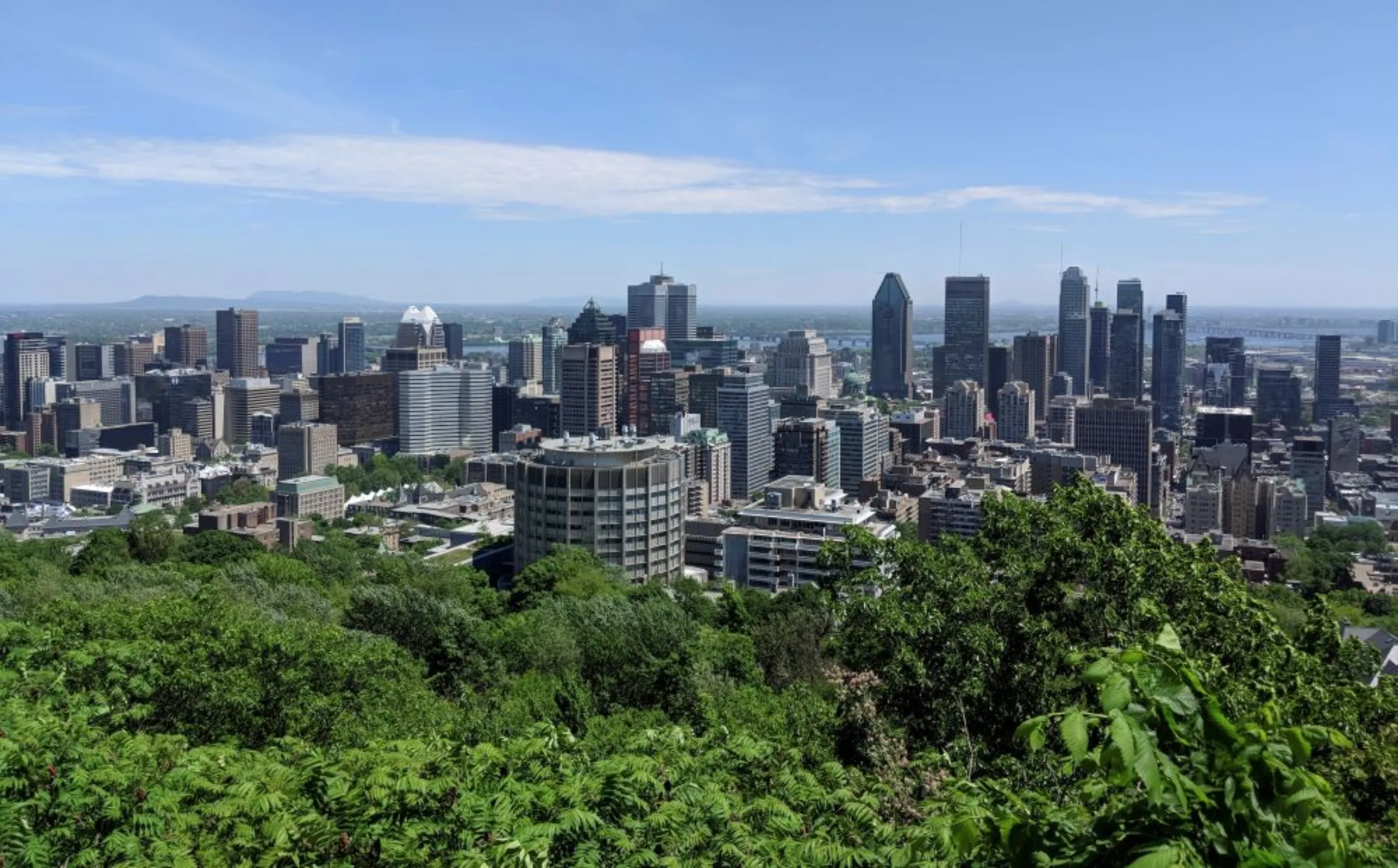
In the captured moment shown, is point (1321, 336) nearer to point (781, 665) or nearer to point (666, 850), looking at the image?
point (781, 665)

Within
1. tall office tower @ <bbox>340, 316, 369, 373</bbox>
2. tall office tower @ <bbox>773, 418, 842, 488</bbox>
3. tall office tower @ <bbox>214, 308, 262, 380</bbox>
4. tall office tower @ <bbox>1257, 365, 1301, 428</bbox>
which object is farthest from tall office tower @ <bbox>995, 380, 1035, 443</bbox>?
tall office tower @ <bbox>214, 308, 262, 380</bbox>

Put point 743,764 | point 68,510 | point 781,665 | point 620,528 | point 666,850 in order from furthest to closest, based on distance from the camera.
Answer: point 68,510, point 620,528, point 781,665, point 743,764, point 666,850

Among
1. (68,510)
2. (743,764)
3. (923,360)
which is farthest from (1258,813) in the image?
(923,360)

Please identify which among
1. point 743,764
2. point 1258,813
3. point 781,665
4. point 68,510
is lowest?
point 68,510

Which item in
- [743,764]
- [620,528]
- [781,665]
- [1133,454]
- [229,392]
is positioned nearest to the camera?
[743,764]

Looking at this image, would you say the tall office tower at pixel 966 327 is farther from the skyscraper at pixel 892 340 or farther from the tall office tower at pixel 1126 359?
the tall office tower at pixel 1126 359

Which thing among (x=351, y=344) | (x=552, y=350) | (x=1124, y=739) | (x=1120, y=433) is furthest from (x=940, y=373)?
(x=1124, y=739)

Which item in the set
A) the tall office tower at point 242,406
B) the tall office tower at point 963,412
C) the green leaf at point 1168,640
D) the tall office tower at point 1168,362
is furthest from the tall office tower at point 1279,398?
the green leaf at point 1168,640

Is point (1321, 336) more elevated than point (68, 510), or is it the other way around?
point (1321, 336)
